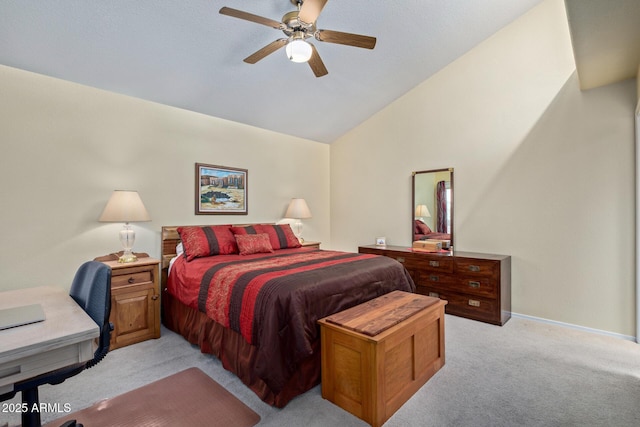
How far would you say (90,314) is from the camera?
1.61 metres

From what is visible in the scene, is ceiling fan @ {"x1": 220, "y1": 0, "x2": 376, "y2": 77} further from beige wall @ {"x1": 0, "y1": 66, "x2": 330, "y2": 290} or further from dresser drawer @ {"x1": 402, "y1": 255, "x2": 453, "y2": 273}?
dresser drawer @ {"x1": 402, "y1": 255, "x2": 453, "y2": 273}

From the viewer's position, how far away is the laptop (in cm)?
126

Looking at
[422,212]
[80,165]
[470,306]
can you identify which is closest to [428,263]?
[470,306]

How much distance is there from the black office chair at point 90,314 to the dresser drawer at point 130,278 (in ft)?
3.50

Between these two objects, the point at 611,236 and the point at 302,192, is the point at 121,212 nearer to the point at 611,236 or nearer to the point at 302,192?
the point at 302,192

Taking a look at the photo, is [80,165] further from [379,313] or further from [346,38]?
[379,313]

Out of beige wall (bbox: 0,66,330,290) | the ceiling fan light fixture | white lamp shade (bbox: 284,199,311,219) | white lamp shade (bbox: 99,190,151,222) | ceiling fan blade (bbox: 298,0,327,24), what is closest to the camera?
ceiling fan blade (bbox: 298,0,327,24)

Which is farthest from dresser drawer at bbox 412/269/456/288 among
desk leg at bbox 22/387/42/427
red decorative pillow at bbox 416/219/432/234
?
desk leg at bbox 22/387/42/427

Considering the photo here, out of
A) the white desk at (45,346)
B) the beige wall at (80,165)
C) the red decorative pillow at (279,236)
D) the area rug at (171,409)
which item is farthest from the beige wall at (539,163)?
the white desk at (45,346)

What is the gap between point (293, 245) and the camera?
412cm

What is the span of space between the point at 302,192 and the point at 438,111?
2.41m

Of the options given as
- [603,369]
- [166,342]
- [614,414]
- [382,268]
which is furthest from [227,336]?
[603,369]

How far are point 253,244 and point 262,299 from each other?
1547mm

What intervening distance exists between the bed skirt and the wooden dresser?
82.5 inches
